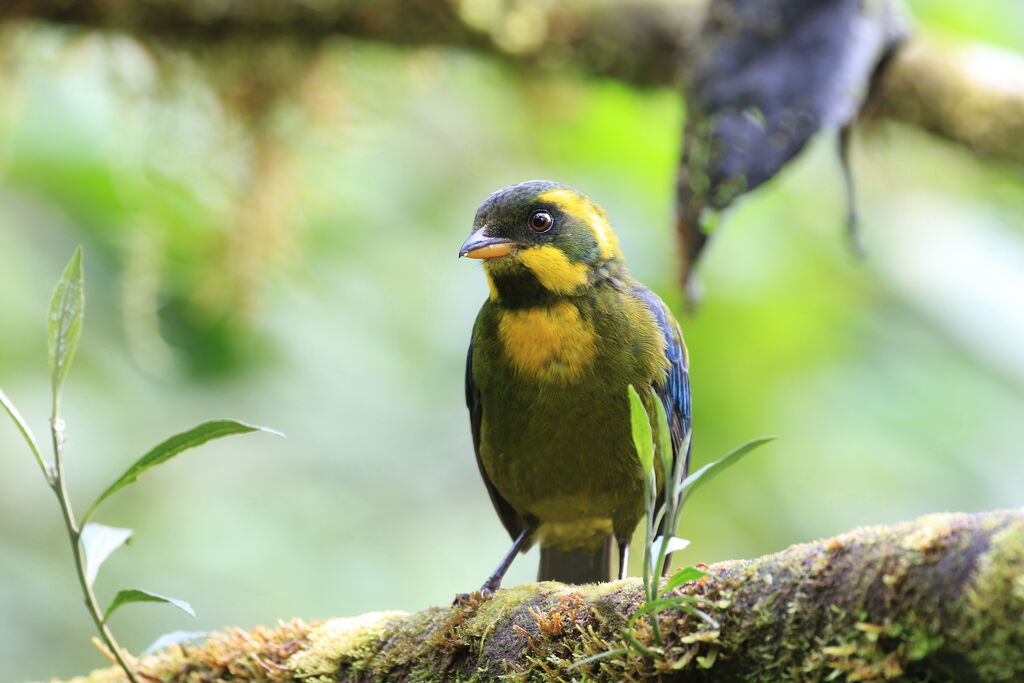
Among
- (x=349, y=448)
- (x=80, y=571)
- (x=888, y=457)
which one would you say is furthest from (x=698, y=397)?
(x=80, y=571)

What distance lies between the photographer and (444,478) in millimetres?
7578

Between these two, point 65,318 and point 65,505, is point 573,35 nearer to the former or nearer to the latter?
point 65,318

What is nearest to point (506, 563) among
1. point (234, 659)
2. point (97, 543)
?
point (234, 659)

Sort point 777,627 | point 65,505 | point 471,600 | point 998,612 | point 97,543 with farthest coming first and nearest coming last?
point 471,600, point 97,543, point 65,505, point 777,627, point 998,612

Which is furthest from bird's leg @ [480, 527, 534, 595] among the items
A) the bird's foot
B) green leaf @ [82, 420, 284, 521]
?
green leaf @ [82, 420, 284, 521]

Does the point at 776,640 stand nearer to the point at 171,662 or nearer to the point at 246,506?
the point at 171,662

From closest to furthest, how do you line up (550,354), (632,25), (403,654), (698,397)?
1. (403,654)
2. (550,354)
3. (632,25)
4. (698,397)

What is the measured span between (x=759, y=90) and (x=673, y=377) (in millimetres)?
1217

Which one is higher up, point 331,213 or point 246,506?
point 331,213

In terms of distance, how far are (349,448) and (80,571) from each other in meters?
5.35

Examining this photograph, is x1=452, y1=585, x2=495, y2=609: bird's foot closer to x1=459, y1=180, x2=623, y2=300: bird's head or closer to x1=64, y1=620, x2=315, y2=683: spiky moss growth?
x1=64, y1=620, x2=315, y2=683: spiky moss growth

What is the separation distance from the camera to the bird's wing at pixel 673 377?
3.52 m

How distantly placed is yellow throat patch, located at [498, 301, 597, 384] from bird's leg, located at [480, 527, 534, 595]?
648 millimetres

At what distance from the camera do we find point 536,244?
139 inches
